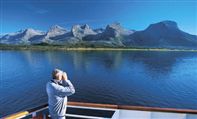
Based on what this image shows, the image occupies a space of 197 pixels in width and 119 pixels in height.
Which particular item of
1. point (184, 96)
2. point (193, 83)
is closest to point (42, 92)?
point (184, 96)

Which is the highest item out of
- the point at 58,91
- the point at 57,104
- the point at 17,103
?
the point at 58,91

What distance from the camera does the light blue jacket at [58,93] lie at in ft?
15.5

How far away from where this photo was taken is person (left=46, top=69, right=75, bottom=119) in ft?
15.5

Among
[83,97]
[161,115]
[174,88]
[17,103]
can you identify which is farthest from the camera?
[174,88]

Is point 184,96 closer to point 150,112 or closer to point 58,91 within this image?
point 150,112

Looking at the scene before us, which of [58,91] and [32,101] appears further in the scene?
[32,101]

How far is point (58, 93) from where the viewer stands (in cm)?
476

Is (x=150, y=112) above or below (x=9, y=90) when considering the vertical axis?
above

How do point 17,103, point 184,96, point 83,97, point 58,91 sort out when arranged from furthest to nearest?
point 184,96
point 83,97
point 17,103
point 58,91

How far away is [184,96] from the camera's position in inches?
885

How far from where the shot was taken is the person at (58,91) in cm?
473

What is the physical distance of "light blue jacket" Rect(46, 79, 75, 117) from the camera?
4.72 meters

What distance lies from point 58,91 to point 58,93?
6 centimetres

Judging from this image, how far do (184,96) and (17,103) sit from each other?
15322 mm
